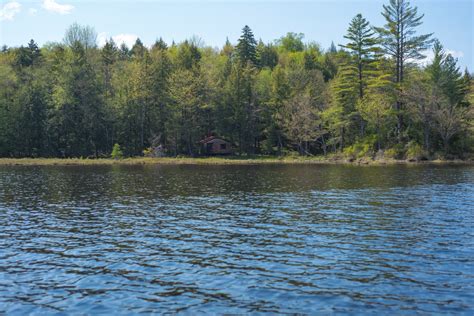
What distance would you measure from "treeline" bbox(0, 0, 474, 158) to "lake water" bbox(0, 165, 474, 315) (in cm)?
4632

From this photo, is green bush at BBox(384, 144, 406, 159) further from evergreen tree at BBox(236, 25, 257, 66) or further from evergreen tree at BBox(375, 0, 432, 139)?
evergreen tree at BBox(236, 25, 257, 66)

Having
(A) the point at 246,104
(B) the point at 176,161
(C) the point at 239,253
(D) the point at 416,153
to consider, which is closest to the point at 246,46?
(A) the point at 246,104

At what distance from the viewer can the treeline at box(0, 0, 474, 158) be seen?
267 ft

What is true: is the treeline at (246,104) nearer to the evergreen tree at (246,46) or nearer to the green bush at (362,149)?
the green bush at (362,149)

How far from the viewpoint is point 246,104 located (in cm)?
9912

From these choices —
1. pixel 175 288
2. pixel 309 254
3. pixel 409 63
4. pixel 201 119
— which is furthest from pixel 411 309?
pixel 201 119

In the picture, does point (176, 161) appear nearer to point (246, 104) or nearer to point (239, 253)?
point (246, 104)

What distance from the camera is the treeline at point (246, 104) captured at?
81.2m

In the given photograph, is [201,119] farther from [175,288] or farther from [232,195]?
[175,288]

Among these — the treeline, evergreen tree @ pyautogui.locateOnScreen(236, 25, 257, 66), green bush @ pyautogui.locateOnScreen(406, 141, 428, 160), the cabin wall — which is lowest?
green bush @ pyautogui.locateOnScreen(406, 141, 428, 160)

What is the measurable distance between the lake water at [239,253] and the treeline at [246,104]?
46.3m

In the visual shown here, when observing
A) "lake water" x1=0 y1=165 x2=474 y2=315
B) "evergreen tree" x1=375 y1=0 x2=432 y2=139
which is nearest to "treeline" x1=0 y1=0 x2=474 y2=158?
"evergreen tree" x1=375 y1=0 x2=432 y2=139

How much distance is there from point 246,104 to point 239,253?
81.3 meters

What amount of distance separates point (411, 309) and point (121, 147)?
9084 cm
